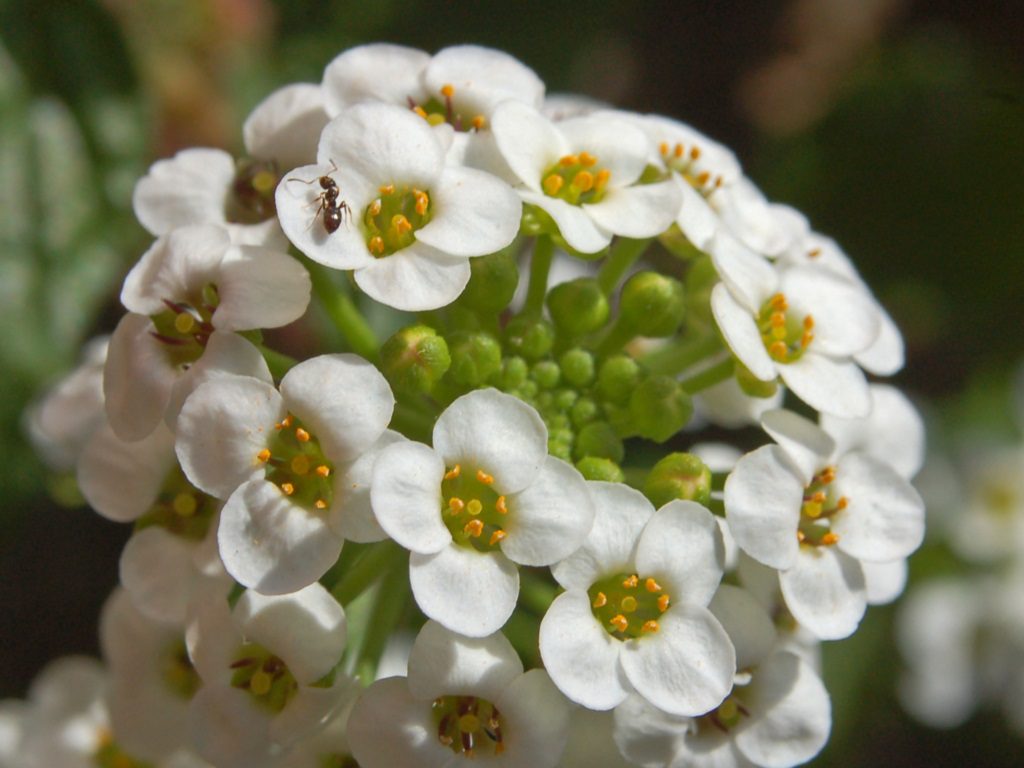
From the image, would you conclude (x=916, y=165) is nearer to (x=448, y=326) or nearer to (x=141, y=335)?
(x=448, y=326)

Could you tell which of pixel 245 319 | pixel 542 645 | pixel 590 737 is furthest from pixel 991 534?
pixel 245 319

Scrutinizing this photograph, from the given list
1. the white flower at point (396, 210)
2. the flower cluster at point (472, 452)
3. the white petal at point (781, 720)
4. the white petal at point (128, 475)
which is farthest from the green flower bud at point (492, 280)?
the white petal at point (781, 720)

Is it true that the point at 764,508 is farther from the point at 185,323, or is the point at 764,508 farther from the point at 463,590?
the point at 185,323

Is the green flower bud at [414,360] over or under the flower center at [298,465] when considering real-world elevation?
over

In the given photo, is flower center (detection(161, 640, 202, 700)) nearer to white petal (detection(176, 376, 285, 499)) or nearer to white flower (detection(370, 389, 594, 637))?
white petal (detection(176, 376, 285, 499))

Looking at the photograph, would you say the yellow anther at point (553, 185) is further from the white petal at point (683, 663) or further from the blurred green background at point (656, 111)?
the blurred green background at point (656, 111)

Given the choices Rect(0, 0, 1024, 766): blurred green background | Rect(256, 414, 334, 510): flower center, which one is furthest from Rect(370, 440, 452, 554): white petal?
Rect(0, 0, 1024, 766): blurred green background
